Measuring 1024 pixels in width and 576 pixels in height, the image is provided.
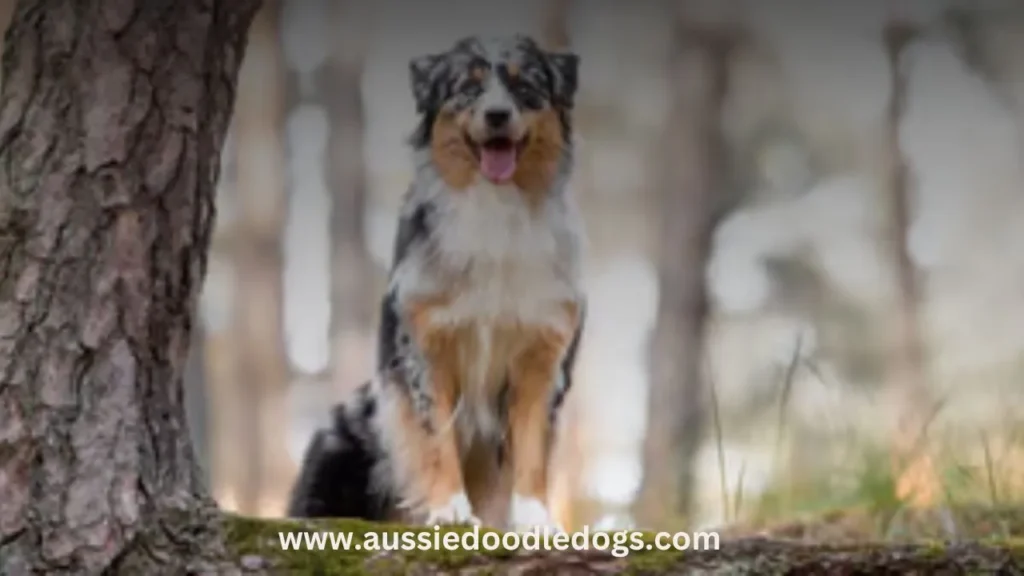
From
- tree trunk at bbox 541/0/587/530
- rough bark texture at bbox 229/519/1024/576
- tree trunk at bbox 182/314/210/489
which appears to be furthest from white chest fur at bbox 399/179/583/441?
rough bark texture at bbox 229/519/1024/576

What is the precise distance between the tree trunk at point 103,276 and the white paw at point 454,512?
409mm

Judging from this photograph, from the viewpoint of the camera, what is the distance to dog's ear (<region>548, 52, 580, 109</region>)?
184 centimetres

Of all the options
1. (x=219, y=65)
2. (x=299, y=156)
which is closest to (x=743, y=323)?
(x=299, y=156)

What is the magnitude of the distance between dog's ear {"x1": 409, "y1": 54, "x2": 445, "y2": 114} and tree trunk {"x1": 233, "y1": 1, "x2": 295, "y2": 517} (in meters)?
0.24

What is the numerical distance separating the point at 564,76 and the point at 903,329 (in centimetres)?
63

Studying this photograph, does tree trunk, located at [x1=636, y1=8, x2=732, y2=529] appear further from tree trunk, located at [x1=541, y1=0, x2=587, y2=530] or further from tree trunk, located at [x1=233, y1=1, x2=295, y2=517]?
tree trunk, located at [x1=233, y1=1, x2=295, y2=517]

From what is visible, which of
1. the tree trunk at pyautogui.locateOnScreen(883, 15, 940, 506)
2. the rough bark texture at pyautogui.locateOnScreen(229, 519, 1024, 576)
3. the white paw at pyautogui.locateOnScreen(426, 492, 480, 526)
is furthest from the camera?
the tree trunk at pyautogui.locateOnScreen(883, 15, 940, 506)

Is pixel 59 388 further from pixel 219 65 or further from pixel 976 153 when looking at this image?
pixel 976 153

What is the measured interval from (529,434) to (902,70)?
0.80 metres

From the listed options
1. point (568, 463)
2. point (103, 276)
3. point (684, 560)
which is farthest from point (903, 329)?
point (103, 276)

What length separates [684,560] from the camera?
136 cm

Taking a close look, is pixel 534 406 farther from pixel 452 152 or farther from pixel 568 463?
pixel 452 152

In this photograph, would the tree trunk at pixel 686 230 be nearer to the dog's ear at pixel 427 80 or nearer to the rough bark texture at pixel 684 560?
the dog's ear at pixel 427 80

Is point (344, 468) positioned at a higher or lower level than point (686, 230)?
lower
